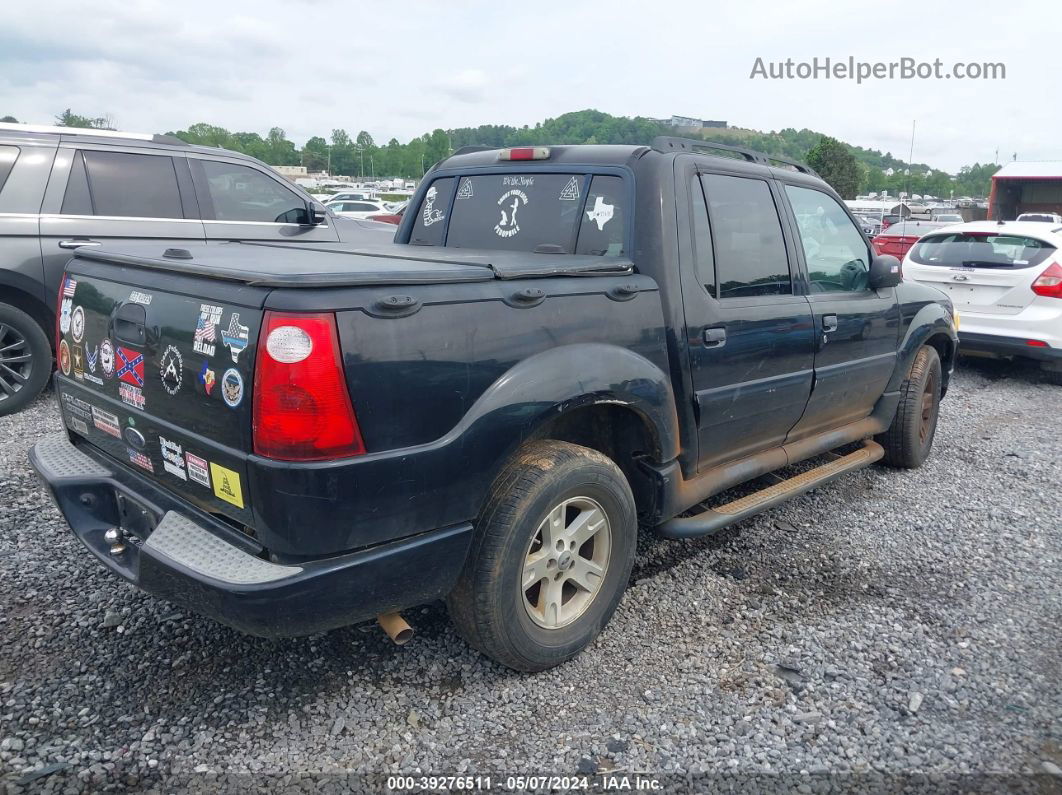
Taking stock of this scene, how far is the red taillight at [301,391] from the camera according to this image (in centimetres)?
213

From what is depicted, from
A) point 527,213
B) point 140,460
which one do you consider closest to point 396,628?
point 140,460

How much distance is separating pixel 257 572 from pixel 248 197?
17.3 ft

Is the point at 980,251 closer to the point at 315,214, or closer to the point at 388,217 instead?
the point at 315,214

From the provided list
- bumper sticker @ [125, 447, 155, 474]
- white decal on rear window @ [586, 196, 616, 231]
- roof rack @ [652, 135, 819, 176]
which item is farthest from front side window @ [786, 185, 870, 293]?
bumper sticker @ [125, 447, 155, 474]

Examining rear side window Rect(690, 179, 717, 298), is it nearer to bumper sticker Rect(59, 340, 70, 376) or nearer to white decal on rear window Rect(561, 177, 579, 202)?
white decal on rear window Rect(561, 177, 579, 202)

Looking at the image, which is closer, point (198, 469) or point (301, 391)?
point (301, 391)

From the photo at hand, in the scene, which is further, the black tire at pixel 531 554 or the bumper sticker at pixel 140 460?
the bumper sticker at pixel 140 460

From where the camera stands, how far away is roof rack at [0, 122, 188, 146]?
5625 millimetres

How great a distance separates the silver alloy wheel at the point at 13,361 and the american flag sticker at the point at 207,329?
4005 mm

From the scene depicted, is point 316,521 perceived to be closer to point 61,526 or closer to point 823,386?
point 61,526

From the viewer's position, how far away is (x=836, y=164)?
1762 inches

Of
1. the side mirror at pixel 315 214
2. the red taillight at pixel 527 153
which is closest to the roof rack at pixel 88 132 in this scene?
the side mirror at pixel 315 214

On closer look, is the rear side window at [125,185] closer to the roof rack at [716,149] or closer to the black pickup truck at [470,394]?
the black pickup truck at [470,394]

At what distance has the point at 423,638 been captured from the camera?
306 centimetres
